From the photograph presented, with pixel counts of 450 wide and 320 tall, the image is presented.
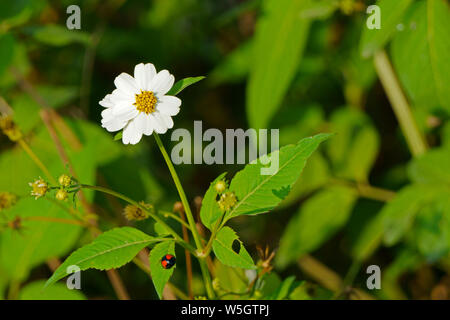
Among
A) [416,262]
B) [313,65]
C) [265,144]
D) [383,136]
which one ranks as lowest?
[416,262]

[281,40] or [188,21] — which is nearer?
[281,40]

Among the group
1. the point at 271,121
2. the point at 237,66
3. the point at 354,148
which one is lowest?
the point at 354,148

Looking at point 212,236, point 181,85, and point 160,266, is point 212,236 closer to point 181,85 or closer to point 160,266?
point 160,266

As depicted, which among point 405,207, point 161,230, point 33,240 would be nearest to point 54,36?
point 33,240
